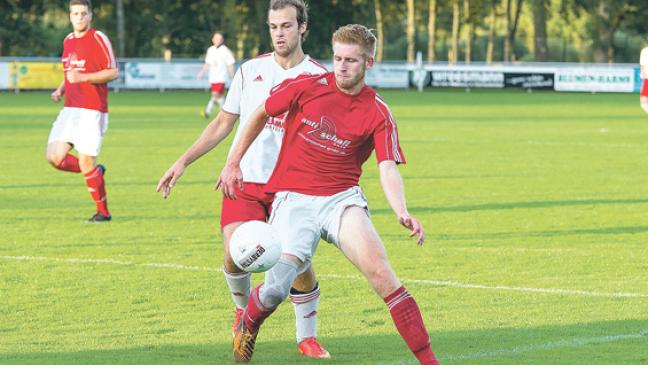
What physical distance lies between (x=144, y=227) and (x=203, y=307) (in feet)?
15.1

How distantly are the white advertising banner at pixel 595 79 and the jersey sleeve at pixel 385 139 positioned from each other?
1806 inches

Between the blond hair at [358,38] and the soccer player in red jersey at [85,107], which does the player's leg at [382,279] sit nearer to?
the blond hair at [358,38]

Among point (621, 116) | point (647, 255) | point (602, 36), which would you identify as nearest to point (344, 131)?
point (647, 255)

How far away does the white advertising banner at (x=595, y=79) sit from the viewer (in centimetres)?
5144

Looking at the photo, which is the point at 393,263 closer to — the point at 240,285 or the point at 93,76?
the point at 240,285

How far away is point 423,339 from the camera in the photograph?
6.43 meters

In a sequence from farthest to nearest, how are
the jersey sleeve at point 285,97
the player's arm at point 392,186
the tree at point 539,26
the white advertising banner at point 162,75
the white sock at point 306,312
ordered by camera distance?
the tree at point 539,26 < the white advertising banner at point 162,75 < the white sock at point 306,312 < the jersey sleeve at point 285,97 < the player's arm at point 392,186

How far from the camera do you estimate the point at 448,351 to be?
24.3 feet

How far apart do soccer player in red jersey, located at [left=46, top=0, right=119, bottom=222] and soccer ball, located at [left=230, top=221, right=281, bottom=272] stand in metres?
6.90

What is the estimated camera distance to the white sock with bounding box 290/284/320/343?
24.2ft

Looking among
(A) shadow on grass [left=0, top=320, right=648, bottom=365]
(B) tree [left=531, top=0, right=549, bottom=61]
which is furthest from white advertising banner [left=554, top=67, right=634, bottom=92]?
(A) shadow on grass [left=0, top=320, right=648, bottom=365]

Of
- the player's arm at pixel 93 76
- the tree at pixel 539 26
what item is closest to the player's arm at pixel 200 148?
the player's arm at pixel 93 76

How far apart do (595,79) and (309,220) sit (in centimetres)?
4680

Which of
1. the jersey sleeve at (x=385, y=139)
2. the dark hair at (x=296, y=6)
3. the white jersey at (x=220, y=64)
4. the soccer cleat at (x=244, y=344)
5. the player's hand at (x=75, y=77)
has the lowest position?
the white jersey at (x=220, y=64)
